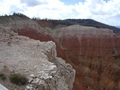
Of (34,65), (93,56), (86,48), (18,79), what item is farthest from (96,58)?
(18,79)

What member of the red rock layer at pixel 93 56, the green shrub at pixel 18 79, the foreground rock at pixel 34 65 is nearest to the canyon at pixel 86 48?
the red rock layer at pixel 93 56

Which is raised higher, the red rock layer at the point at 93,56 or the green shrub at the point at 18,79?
the green shrub at the point at 18,79

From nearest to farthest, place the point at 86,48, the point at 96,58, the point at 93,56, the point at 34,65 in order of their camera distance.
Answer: the point at 34,65
the point at 96,58
the point at 93,56
the point at 86,48

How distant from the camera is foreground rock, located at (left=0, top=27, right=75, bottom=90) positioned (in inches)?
396

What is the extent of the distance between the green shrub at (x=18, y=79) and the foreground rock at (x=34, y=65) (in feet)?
0.69

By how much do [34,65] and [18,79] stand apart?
1882mm

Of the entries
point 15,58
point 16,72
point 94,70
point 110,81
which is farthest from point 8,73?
point 94,70

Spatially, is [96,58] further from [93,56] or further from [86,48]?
[86,48]

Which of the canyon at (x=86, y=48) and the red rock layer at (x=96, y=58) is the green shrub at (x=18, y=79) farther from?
the red rock layer at (x=96, y=58)

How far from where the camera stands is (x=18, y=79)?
31.8 ft

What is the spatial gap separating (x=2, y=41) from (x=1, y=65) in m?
5.46

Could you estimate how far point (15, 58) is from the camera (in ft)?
41.0

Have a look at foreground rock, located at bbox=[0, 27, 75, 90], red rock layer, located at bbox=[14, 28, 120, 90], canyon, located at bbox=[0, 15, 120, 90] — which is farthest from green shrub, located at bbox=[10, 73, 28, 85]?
red rock layer, located at bbox=[14, 28, 120, 90]

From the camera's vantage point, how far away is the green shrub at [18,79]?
960cm
